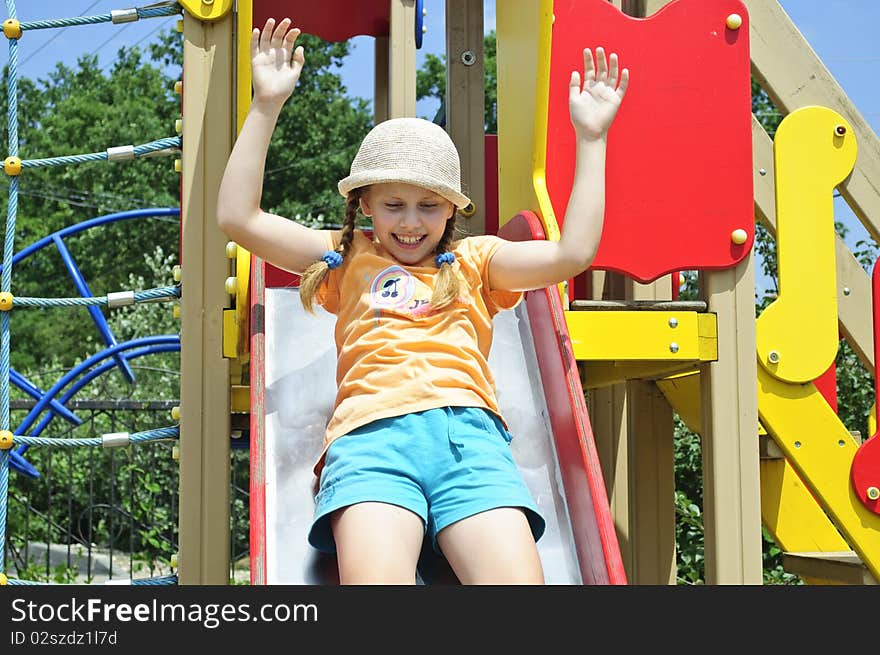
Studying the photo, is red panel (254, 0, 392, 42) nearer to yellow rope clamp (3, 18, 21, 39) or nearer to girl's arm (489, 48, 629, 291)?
yellow rope clamp (3, 18, 21, 39)

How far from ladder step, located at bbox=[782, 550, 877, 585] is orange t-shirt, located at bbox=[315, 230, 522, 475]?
1816 mm

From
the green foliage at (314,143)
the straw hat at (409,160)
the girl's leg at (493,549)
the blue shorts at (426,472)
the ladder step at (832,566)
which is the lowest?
the girl's leg at (493,549)

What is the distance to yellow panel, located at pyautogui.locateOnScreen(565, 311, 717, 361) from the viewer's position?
10.6ft

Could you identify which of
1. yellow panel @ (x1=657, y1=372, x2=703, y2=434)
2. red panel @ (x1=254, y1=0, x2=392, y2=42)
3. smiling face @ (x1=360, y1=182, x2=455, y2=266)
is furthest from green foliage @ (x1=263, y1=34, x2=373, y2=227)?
smiling face @ (x1=360, y1=182, x2=455, y2=266)

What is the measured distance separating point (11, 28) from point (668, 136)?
92.4 inches

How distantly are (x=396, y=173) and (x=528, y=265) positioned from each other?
1.20ft

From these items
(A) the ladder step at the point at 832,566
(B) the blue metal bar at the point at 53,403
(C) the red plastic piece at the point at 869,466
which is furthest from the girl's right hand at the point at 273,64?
(B) the blue metal bar at the point at 53,403

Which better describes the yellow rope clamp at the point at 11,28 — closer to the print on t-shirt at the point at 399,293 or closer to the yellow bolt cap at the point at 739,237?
the print on t-shirt at the point at 399,293

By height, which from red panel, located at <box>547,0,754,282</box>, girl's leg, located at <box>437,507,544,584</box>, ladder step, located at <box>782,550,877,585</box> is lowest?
girl's leg, located at <box>437,507,544,584</box>

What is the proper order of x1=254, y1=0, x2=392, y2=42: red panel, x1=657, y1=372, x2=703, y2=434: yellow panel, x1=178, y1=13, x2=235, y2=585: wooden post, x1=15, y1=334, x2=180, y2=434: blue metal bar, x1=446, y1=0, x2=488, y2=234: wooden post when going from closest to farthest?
1. x1=178, y1=13, x2=235, y2=585: wooden post
2. x1=657, y1=372, x2=703, y2=434: yellow panel
3. x1=446, y1=0, x2=488, y2=234: wooden post
4. x1=254, y1=0, x2=392, y2=42: red panel
5. x1=15, y1=334, x2=180, y2=434: blue metal bar

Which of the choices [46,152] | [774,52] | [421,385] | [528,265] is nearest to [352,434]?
[421,385]

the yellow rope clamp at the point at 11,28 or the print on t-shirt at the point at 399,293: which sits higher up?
the yellow rope clamp at the point at 11,28

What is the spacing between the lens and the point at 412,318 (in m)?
2.43

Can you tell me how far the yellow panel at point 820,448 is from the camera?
140 inches
